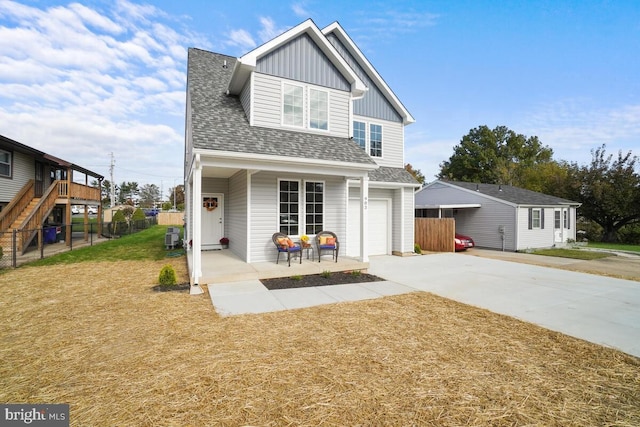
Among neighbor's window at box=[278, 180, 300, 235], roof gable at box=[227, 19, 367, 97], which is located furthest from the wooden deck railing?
neighbor's window at box=[278, 180, 300, 235]

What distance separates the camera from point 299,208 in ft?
30.1

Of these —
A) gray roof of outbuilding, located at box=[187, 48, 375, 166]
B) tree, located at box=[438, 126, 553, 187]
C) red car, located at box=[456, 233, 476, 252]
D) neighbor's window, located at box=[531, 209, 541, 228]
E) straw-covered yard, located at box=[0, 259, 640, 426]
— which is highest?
tree, located at box=[438, 126, 553, 187]

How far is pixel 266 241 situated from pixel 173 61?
31.6ft

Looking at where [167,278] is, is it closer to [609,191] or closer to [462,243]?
[462,243]

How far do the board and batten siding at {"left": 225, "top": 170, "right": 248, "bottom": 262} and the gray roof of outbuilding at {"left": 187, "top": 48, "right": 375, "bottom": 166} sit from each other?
1280mm

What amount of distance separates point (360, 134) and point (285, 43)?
4.67m

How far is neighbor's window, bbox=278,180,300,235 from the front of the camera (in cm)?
895

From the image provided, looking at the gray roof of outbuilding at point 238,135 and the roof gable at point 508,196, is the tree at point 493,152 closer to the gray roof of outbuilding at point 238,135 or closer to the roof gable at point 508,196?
the roof gable at point 508,196

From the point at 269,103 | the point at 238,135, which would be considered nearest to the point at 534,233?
the point at 269,103

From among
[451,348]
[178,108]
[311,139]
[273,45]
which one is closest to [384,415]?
[451,348]

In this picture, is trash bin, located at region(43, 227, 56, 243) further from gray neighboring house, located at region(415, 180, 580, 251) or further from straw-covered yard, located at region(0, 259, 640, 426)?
gray neighboring house, located at region(415, 180, 580, 251)

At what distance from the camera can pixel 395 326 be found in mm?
4441

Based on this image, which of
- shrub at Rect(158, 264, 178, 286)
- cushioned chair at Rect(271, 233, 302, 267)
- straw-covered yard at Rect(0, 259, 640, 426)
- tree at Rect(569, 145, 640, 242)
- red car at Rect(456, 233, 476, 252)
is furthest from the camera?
tree at Rect(569, 145, 640, 242)

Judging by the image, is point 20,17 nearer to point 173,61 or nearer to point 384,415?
point 173,61
